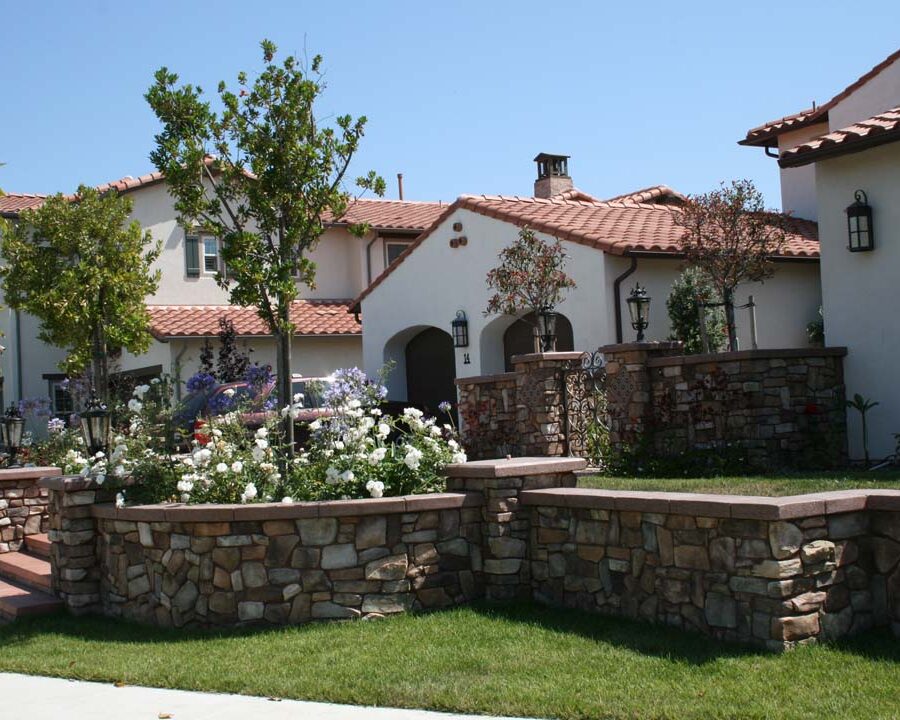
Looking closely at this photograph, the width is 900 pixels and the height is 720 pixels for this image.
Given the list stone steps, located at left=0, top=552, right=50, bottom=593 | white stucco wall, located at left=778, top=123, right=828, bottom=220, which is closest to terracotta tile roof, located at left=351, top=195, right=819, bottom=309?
white stucco wall, located at left=778, top=123, right=828, bottom=220

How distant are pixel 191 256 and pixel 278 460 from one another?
18605mm

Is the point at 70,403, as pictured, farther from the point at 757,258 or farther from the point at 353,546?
the point at 353,546

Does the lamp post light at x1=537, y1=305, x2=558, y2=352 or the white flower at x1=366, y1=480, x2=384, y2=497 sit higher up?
the lamp post light at x1=537, y1=305, x2=558, y2=352

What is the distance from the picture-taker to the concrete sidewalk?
18.9 feet

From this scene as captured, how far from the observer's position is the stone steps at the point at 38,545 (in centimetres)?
1120

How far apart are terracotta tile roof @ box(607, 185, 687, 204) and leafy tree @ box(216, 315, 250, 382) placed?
8793 millimetres

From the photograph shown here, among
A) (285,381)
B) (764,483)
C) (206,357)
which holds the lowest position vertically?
(764,483)

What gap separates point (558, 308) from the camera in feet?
56.2

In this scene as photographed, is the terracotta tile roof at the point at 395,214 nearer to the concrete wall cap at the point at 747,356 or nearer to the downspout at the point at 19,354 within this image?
the downspout at the point at 19,354

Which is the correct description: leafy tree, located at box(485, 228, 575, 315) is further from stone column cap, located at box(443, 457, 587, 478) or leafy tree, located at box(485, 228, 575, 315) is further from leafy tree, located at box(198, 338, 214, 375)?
leafy tree, located at box(198, 338, 214, 375)

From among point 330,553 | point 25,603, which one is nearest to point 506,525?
point 330,553

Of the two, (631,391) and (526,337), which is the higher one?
(526,337)

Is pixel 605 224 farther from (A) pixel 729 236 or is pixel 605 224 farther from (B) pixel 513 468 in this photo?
(B) pixel 513 468

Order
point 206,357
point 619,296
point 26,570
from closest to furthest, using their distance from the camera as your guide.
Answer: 1. point 26,570
2. point 619,296
3. point 206,357
